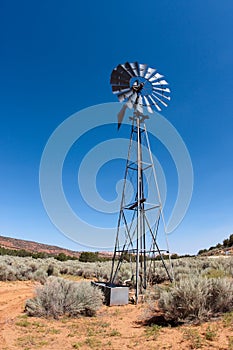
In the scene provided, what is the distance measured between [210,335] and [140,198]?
5536 millimetres

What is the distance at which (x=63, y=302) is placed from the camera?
22.5 feet

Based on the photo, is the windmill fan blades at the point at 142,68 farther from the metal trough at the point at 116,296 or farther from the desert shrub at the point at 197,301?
the metal trough at the point at 116,296

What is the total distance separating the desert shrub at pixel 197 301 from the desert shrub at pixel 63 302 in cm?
205

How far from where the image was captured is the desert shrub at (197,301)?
5.50 m

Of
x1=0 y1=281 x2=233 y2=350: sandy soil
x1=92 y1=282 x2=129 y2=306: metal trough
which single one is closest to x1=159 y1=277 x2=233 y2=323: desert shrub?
x1=0 y1=281 x2=233 y2=350: sandy soil

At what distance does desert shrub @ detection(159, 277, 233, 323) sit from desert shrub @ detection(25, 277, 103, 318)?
205cm

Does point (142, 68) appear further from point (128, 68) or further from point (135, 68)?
point (128, 68)

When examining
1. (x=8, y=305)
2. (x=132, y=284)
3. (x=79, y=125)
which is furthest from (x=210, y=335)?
(x=79, y=125)

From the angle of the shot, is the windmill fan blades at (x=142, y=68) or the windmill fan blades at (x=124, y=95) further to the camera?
the windmill fan blades at (x=142, y=68)

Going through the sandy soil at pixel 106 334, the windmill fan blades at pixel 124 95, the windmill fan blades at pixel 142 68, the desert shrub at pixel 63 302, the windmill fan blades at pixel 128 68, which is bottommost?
the sandy soil at pixel 106 334

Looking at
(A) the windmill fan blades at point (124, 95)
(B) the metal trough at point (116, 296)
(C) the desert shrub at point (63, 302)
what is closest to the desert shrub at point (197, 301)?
(C) the desert shrub at point (63, 302)

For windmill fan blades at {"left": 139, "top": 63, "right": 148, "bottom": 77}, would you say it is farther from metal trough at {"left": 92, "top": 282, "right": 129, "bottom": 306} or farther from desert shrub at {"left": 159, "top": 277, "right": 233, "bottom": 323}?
metal trough at {"left": 92, "top": 282, "right": 129, "bottom": 306}

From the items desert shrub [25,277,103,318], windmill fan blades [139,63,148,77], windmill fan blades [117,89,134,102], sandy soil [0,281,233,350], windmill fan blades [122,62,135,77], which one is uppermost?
windmill fan blades [139,63,148,77]

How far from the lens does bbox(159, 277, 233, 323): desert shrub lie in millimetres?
5504
